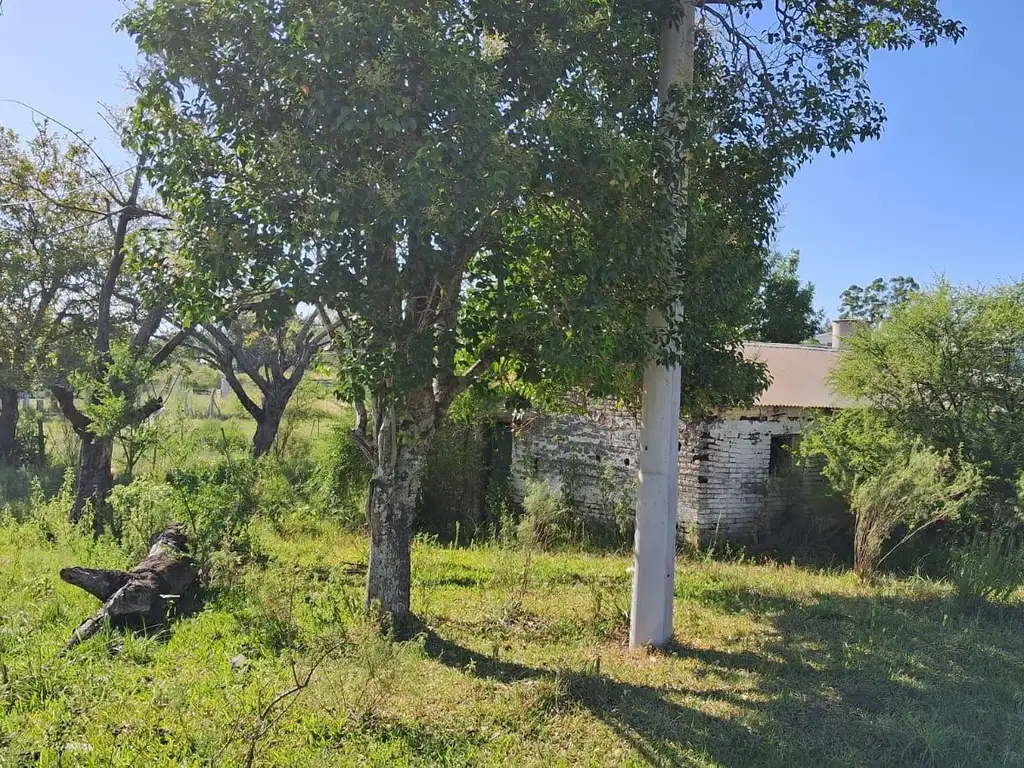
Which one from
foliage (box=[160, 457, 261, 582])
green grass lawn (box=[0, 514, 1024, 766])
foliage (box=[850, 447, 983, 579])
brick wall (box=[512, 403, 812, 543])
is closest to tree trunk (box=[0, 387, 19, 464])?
green grass lawn (box=[0, 514, 1024, 766])

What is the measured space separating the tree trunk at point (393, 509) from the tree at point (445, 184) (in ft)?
0.05

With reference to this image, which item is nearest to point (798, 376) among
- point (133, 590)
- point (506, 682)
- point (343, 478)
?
point (343, 478)

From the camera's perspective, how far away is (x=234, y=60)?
15.7ft

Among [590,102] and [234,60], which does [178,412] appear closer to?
[234,60]

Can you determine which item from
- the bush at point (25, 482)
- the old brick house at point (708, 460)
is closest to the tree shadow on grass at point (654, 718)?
the old brick house at point (708, 460)

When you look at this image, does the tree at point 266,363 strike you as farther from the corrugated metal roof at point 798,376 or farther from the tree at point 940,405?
the tree at point 940,405

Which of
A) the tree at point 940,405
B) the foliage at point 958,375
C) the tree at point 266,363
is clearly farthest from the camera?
the tree at point 266,363

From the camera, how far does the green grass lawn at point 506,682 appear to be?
3.88 metres

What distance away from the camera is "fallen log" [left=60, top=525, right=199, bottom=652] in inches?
223

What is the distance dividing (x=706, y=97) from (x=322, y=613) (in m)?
5.67

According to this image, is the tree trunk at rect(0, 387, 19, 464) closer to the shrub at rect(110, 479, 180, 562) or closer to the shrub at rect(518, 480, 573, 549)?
the shrub at rect(110, 479, 180, 562)

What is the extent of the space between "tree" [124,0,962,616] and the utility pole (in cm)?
21

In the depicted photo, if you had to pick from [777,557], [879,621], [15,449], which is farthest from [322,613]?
[15,449]

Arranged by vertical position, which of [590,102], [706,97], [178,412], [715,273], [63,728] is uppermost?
[706,97]
